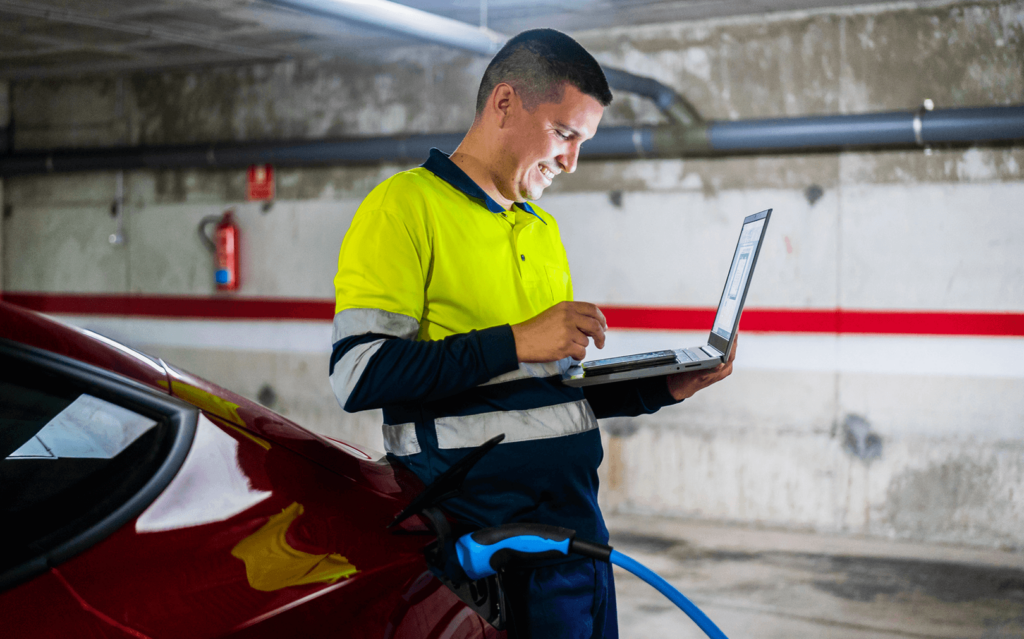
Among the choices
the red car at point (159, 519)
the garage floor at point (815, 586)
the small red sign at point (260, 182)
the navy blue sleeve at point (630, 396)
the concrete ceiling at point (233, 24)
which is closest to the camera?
the red car at point (159, 519)

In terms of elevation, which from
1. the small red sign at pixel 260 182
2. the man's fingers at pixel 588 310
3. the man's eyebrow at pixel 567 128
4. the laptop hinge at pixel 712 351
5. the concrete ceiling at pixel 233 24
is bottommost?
the laptop hinge at pixel 712 351

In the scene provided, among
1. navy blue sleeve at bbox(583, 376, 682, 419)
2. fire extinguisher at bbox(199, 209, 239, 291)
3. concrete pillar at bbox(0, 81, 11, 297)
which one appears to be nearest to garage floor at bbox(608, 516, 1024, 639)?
navy blue sleeve at bbox(583, 376, 682, 419)

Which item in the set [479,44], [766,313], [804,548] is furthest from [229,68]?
[804,548]

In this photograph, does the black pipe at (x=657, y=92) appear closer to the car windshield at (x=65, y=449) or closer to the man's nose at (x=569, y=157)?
the man's nose at (x=569, y=157)

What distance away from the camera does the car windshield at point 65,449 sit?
103 centimetres

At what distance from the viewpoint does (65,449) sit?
1.06 m

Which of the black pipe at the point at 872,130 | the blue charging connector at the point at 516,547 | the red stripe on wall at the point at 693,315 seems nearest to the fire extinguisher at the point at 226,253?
the red stripe on wall at the point at 693,315

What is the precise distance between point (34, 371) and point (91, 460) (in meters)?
0.13

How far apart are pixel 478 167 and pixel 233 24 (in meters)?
3.72

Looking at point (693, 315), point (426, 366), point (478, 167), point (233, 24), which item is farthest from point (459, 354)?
point (233, 24)

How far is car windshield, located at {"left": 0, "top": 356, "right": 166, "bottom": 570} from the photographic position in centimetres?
103

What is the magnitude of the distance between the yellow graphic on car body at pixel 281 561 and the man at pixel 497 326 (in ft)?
0.70

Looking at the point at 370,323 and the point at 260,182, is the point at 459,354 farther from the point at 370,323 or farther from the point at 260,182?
the point at 260,182

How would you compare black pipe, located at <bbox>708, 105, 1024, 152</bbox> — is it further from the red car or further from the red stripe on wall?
the red car
